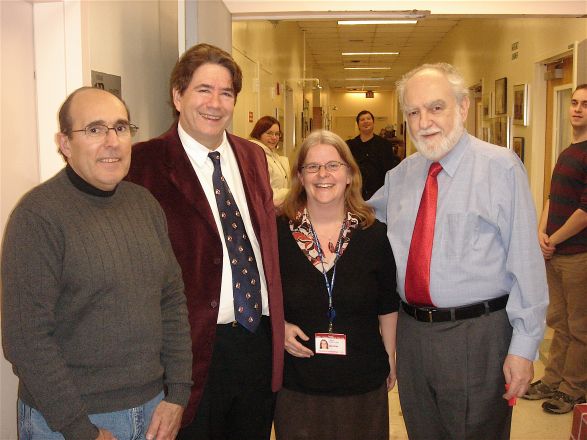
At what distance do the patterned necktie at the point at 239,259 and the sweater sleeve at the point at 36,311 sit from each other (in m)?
0.60

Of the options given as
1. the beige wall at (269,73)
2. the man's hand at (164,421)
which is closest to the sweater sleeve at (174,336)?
the man's hand at (164,421)

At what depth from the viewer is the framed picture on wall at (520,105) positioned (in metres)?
6.08

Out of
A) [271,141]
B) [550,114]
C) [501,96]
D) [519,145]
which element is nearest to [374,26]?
[501,96]

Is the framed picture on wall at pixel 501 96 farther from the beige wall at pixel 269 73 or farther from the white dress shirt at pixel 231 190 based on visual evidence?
the white dress shirt at pixel 231 190

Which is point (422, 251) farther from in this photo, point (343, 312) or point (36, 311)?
point (36, 311)

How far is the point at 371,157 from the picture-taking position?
6203mm

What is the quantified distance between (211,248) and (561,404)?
272cm

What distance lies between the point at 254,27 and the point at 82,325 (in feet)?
16.0

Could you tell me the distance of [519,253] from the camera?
6.31ft

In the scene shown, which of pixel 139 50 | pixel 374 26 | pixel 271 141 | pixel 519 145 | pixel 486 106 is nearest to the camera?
pixel 139 50

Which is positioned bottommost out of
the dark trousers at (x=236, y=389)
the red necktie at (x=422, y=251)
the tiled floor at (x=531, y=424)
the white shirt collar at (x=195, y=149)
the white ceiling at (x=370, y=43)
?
the tiled floor at (x=531, y=424)

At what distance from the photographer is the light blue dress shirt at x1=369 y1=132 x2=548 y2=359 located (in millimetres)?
1920

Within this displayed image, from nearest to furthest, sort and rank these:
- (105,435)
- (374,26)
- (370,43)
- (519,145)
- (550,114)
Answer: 1. (105,435)
2. (550,114)
3. (519,145)
4. (374,26)
5. (370,43)

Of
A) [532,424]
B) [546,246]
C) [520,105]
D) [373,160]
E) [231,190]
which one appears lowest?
[532,424]
